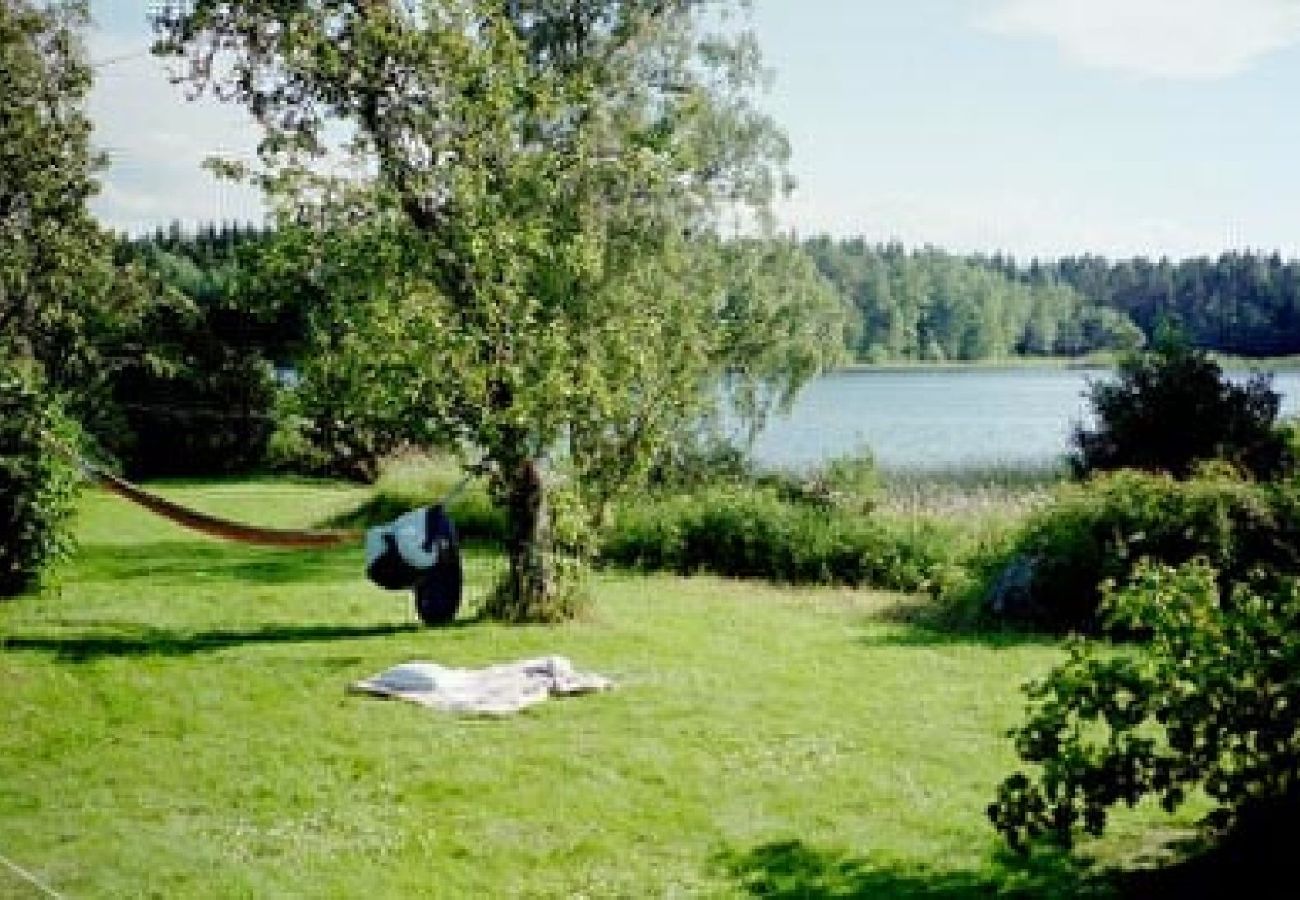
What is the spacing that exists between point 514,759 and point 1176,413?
14165mm

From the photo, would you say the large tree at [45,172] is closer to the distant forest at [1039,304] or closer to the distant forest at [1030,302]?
the distant forest at [1030,302]

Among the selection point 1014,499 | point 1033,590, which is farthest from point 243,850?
point 1014,499

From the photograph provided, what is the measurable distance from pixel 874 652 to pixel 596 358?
11.0 ft

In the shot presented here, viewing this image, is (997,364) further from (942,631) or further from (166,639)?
(166,639)

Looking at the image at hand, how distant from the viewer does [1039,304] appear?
109 meters

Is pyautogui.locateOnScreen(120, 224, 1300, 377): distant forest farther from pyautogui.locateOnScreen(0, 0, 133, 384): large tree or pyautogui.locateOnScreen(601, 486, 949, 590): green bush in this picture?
pyautogui.locateOnScreen(601, 486, 949, 590): green bush

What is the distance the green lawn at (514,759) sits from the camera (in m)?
6.25

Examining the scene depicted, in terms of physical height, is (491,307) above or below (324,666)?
above

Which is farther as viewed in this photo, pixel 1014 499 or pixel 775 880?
pixel 1014 499

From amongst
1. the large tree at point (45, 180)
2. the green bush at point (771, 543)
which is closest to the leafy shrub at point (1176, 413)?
the green bush at point (771, 543)

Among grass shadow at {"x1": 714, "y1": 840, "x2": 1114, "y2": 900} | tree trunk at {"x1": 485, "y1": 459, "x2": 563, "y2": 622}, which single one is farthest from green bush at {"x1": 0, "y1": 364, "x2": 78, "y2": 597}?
grass shadow at {"x1": 714, "y1": 840, "x2": 1114, "y2": 900}

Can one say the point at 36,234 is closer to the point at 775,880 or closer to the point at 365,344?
the point at 365,344

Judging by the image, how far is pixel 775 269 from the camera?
936 inches

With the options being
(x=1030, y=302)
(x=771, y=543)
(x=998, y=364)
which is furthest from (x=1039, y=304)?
(x=771, y=543)
